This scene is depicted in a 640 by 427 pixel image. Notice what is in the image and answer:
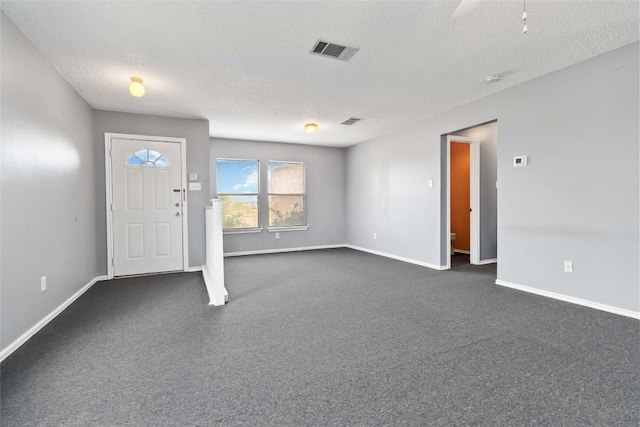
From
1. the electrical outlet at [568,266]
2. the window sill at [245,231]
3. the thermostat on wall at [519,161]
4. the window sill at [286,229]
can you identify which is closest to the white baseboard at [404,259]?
the window sill at [286,229]

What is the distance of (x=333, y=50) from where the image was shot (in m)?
2.71

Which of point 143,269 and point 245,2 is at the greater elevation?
point 245,2

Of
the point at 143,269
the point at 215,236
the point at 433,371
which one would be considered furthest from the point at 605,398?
the point at 143,269

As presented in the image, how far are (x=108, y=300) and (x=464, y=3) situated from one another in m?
4.08

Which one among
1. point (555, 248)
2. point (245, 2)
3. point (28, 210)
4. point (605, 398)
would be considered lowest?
point (605, 398)

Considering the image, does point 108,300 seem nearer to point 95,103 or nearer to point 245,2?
point 95,103

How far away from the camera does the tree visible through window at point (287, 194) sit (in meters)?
6.55

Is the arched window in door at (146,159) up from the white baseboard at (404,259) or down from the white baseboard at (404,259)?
up

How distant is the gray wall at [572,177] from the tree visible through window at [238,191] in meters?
3.79

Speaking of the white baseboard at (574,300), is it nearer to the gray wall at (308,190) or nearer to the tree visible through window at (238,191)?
the gray wall at (308,190)

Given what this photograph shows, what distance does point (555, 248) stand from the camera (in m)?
3.20

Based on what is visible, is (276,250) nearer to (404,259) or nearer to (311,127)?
(404,259)

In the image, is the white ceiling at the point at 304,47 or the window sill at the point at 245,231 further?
the window sill at the point at 245,231

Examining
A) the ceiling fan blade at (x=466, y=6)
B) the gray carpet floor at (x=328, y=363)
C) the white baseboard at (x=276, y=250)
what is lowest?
the gray carpet floor at (x=328, y=363)
